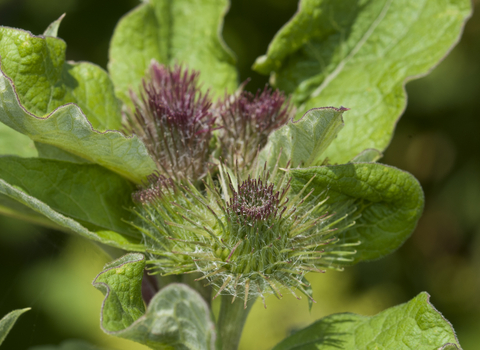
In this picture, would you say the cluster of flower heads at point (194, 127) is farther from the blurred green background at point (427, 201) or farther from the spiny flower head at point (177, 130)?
the blurred green background at point (427, 201)

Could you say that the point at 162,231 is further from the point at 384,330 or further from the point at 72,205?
the point at 384,330

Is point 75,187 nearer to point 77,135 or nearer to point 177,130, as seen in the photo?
point 77,135

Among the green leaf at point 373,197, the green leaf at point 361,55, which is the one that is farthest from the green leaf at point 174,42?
the green leaf at point 373,197

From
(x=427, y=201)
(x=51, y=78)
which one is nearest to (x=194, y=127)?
(x=51, y=78)

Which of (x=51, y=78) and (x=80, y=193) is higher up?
(x=51, y=78)

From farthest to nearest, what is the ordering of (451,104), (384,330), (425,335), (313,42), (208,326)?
(451,104) → (313,42) → (384,330) → (425,335) → (208,326)

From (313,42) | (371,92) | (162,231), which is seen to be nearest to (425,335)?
(162,231)
